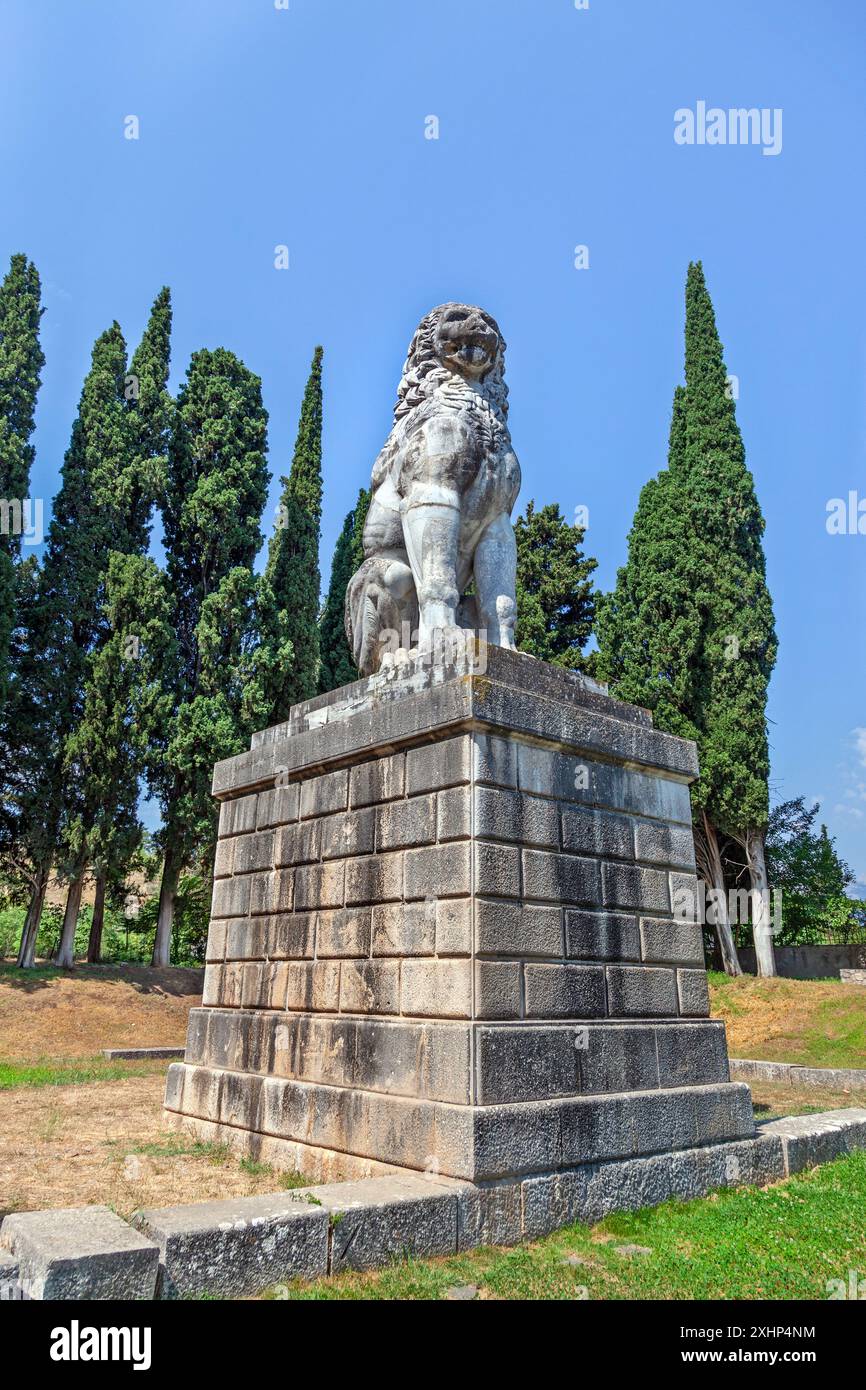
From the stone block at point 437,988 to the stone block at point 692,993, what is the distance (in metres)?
2.04

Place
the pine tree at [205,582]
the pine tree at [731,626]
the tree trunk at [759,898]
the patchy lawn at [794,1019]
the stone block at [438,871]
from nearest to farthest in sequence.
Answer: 1. the stone block at [438,871]
2. the patchy lawn at [794,1019]
3. the pine tree at [731,626]
4. the pine tree at [205,582]
5. the tree trunk at [759,898]

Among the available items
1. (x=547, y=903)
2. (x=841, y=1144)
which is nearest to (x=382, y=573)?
(x=547, y=903)

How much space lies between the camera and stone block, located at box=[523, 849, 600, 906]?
18.5 ft

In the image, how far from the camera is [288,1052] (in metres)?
6.46

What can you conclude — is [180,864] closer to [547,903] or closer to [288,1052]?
[288,1052]

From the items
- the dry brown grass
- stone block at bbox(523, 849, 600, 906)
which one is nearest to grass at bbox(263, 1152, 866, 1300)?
the dry brown grass

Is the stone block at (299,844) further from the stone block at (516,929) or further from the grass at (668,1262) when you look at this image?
the grass at (668,1262)

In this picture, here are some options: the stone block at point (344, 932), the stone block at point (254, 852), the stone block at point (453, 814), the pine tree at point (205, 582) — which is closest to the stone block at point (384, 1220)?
the stone block at point (344, 932)

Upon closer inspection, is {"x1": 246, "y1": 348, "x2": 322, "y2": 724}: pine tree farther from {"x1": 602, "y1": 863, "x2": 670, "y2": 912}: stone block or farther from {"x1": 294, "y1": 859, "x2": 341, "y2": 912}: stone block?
{"x1": 602, "y1": 863, "x2": 670, "y2": 912}: stone block

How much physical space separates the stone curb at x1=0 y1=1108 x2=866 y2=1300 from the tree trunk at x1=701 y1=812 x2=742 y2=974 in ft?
58.9

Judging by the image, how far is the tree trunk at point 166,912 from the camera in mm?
22969

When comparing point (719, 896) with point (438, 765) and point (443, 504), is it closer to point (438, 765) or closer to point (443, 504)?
point (443, 504)

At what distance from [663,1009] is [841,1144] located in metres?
2.09

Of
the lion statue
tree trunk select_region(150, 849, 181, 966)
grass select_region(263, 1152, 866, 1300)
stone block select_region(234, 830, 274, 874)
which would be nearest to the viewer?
grass select_region(263, 1152, 866, 1300)
